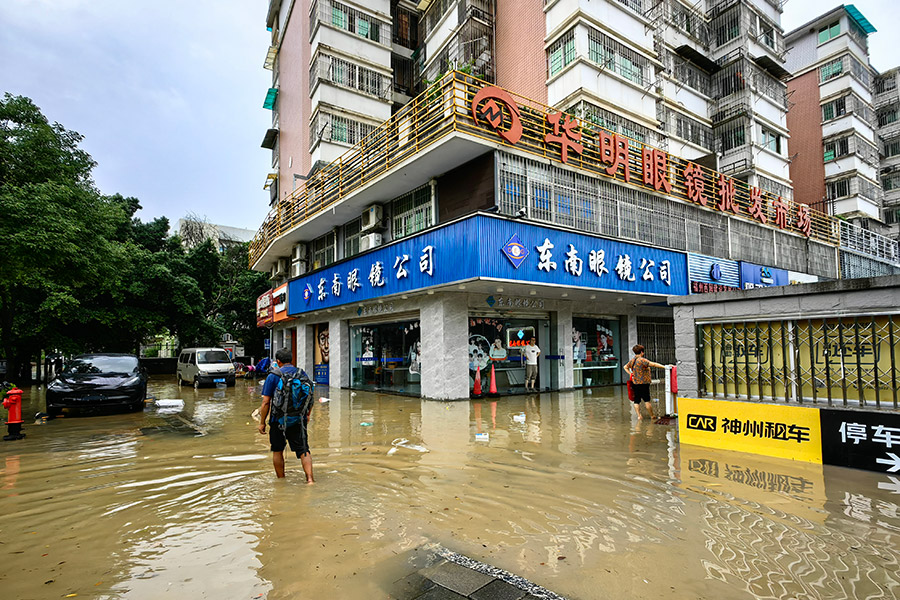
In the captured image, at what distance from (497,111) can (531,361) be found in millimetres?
7770

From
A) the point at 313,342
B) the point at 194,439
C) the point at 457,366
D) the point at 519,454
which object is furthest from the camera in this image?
the point at 313,342

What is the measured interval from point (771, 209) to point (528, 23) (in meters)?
14.2

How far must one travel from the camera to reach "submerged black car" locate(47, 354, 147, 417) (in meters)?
11.8

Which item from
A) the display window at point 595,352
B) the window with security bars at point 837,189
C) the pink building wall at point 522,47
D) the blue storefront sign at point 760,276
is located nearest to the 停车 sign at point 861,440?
the display window at point 595,352

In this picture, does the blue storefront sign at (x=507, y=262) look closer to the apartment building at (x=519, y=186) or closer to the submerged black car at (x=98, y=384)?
the apartment building at (x=519, y=186)

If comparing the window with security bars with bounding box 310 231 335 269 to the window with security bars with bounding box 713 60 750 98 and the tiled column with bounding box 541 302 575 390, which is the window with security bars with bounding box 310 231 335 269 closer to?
the tiled column with bounding box 541 302 575 390

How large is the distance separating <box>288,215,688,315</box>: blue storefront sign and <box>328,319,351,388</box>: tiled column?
2248mm

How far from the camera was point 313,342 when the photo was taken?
23.8m

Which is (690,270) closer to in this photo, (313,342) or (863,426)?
(863,426)

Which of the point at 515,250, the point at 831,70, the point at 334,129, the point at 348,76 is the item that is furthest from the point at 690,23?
the point at 515,250

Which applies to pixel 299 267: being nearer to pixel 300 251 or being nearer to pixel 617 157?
pixel 300 251

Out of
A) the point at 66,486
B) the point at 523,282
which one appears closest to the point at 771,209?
the point at 523,282

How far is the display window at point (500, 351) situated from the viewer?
14891mm

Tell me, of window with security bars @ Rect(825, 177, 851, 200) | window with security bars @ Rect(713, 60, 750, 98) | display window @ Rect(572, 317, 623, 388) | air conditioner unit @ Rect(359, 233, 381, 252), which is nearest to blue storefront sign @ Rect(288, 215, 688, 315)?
air conditioner unit @ Rect(359, 233, 381, 252)
